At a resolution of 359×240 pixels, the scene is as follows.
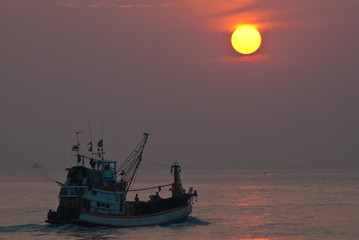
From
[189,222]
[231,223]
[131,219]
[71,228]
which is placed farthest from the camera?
[231,223]

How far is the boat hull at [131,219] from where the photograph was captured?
76438 mm

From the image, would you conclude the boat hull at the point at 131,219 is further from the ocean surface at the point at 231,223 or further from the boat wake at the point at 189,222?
the ocean surface at the point at 231,223

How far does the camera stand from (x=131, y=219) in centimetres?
8119

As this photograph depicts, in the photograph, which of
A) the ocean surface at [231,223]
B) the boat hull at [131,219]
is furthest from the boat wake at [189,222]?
the boat hull at [131,219]

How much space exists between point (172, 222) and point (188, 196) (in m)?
5.11

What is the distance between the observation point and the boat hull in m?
76.4

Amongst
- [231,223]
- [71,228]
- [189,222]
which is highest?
[189,222]

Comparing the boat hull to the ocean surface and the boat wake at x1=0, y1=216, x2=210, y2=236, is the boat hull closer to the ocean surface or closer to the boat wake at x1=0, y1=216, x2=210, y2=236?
the boat wake at x1=0, y1=216, x2=210, y2=236

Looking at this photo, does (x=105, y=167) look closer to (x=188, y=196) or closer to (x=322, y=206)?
(x=188, y=196)

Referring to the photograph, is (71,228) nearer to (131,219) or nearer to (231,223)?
(131,219)

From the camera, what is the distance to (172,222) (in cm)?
8675

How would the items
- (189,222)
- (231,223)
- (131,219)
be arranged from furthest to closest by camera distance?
1. (231,223)
2. (189,222)
3. (131,219)

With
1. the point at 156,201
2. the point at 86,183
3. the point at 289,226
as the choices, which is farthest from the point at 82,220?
the point at 289,226

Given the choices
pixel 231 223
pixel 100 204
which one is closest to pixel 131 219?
pixel 100 204
